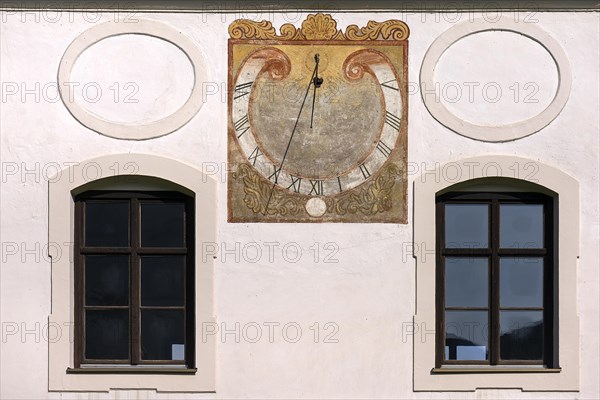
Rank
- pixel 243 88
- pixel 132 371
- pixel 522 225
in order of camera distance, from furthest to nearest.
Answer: pixel 522 225 → pixel 243 88 → pixel 132 371

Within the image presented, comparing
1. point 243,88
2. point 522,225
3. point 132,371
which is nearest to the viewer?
point 132,371

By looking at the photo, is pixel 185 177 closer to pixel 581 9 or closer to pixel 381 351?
pixel 381 351

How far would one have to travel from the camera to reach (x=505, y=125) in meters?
10.2

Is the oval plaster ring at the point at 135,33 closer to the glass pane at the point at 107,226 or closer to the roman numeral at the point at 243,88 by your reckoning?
the roman numeral at the point at 243,88

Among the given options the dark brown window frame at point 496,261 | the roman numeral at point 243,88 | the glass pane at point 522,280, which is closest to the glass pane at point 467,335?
the dark brown window frame at point 496,261

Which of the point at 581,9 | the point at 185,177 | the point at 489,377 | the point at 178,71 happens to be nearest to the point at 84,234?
the point at 185,177

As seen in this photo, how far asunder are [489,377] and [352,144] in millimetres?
2422

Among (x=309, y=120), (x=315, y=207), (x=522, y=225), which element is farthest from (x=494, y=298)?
(x=309, y=120)

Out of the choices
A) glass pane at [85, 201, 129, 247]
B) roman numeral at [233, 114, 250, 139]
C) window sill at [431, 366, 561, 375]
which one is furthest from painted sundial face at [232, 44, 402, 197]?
window sill at [431, 366, 561, 375]

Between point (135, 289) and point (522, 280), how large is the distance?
11.5ft

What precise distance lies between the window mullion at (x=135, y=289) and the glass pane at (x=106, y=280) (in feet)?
0.25

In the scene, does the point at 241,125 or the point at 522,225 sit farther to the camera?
the point at 522,225

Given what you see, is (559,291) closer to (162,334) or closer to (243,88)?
(243,88)

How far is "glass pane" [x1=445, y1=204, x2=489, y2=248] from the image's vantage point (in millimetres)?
10273
